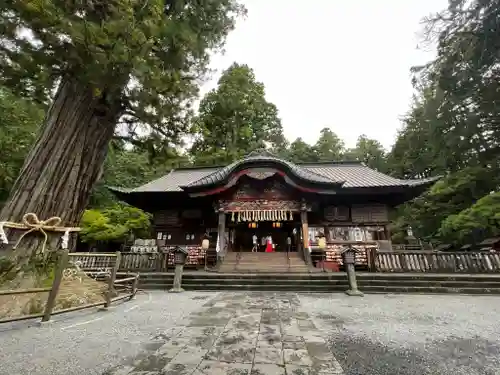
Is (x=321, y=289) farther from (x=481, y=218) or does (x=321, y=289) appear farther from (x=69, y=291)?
(x=481, y=218)

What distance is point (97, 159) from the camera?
5441mm

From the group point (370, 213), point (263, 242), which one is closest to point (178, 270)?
point (263, 242)

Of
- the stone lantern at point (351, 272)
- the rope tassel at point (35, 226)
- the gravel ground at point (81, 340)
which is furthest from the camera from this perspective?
the stone lantern at point (351, 272)

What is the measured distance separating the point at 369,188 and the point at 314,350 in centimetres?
1039

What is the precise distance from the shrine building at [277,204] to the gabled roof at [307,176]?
2.0 inches

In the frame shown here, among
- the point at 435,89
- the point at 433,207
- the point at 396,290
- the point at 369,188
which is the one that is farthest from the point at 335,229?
the point at 433,207

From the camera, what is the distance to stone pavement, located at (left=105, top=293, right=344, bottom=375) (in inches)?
97.4

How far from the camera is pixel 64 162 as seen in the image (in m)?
4.95

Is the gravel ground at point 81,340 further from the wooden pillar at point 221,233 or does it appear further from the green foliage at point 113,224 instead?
the green foliage at point 113,224

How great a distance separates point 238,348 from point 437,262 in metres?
9.46

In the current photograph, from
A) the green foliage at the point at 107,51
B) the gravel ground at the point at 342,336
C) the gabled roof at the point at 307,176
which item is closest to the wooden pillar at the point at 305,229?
the gabled roof at the point at 307,176

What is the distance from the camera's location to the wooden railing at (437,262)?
8.92 meters

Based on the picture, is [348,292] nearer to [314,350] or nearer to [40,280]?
[314,350]

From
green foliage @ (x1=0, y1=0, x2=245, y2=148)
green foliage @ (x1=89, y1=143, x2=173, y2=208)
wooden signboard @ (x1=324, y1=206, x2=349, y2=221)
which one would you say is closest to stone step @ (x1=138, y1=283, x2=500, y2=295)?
wooden signboard @ (x1=324, y1=206, x2=349, y2=221)
